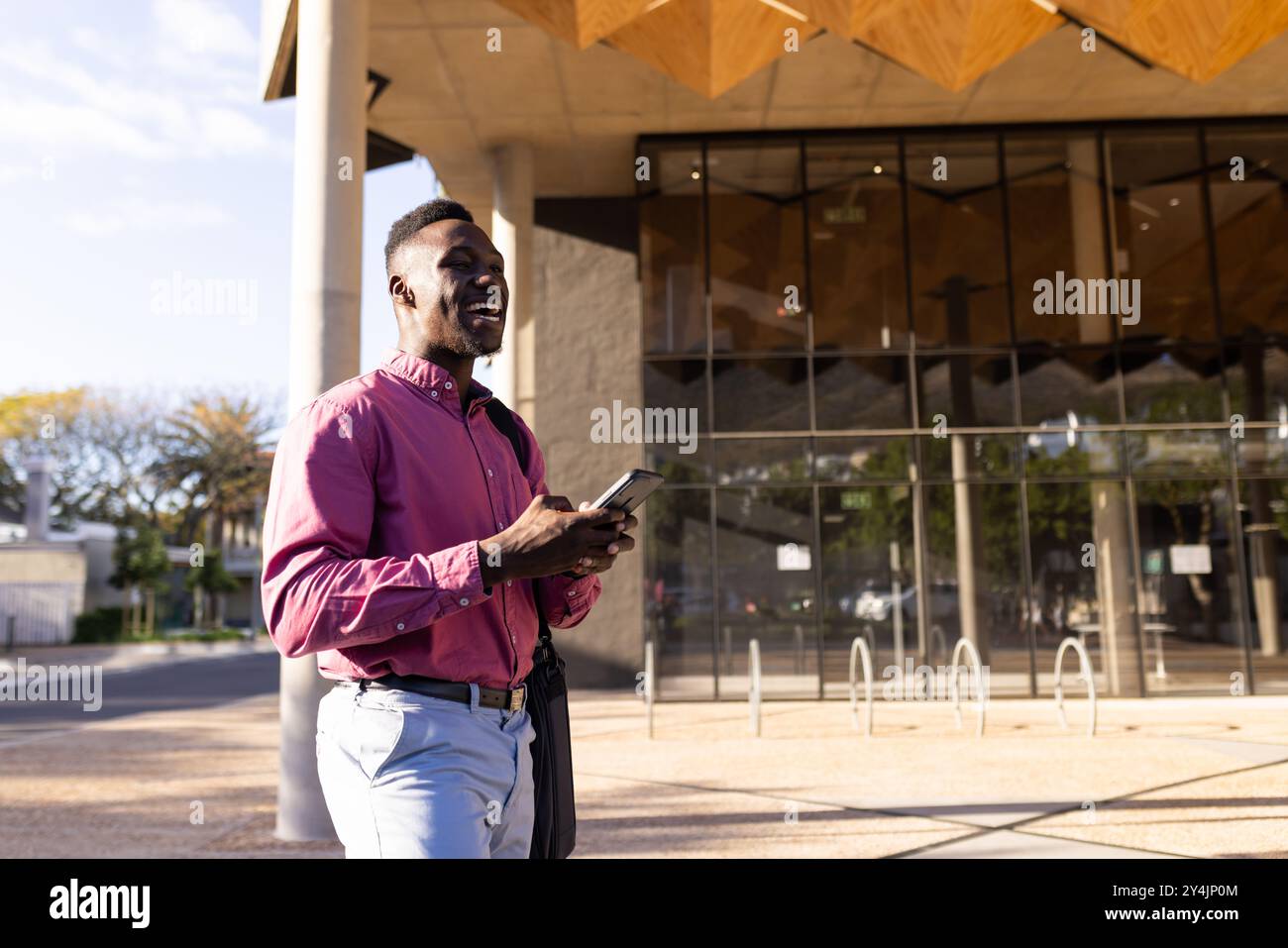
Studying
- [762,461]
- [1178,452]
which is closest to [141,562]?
[762,461]

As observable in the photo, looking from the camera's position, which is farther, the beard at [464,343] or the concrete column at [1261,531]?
the concrete column at [1261,531]

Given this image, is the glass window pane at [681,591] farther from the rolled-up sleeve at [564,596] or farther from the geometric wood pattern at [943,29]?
the rolled-up sleeve at [564,596]

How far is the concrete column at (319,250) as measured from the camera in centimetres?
713

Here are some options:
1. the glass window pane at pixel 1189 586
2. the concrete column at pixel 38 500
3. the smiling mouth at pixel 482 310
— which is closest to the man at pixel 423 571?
the smiling mouth at pixel 482 310

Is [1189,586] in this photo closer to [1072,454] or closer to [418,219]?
[1072,454]

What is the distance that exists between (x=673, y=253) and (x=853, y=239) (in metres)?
2.80

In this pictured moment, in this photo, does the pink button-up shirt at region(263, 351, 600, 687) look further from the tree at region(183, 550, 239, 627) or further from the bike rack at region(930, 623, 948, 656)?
the tree at region(183, 550, 239, 627)

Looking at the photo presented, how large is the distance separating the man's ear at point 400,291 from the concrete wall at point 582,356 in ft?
Answer: 47.4

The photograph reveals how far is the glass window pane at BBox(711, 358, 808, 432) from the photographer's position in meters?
15.6

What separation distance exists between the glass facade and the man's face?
13.4 metres

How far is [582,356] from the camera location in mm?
17312

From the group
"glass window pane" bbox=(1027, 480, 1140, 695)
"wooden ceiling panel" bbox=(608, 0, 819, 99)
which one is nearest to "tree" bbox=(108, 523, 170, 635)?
"wooden ceiling panel" bbox=(608, 0, 819, 99)

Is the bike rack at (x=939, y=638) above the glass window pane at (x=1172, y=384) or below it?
below
